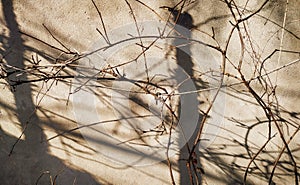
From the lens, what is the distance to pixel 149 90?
8.95ft

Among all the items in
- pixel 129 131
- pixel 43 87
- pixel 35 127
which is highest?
pixel 43 87

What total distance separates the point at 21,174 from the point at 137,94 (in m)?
1.48

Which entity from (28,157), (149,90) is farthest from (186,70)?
(28,157)

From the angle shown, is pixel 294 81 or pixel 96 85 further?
pixel 96 85

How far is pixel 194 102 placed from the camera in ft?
8.98

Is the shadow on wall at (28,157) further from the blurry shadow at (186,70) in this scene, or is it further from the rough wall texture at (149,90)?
the blurry shadow at (186,70)

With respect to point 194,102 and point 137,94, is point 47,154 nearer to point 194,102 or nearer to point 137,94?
point 137,94

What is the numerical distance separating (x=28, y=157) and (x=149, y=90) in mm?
1429

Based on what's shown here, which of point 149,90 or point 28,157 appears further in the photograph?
point 28,157

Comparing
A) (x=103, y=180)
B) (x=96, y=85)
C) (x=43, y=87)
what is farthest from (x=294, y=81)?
(x=43, y=87)

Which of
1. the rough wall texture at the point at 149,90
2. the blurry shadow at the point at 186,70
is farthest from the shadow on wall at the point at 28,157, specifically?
the blurry shadow at the point at 186,70

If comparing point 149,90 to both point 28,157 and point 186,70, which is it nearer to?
point 186,70

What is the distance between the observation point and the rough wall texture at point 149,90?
8.50 feet

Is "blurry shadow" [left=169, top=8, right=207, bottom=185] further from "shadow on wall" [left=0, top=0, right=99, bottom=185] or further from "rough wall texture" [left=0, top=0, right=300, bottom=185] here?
"shadow on wall" [left=0, top=0, right=99, bottom=185]
